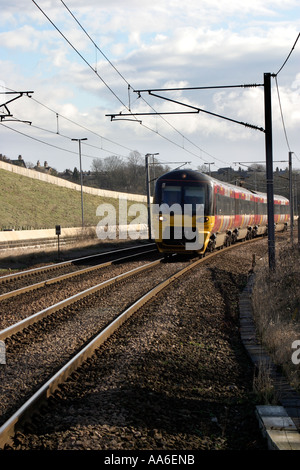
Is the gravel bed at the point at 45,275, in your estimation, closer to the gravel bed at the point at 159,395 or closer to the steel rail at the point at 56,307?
the steel rail at the point at 56,307

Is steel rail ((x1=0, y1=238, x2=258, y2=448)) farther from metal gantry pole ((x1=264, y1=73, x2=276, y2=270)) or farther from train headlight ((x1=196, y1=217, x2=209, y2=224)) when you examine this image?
train headlight ((x1=196, y1=217, x2=209, y2=224))

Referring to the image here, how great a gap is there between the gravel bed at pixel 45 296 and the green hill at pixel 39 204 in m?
31.6

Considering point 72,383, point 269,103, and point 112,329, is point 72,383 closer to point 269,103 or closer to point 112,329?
point 112,329

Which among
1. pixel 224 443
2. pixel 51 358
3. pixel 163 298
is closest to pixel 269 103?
pixel 163 298

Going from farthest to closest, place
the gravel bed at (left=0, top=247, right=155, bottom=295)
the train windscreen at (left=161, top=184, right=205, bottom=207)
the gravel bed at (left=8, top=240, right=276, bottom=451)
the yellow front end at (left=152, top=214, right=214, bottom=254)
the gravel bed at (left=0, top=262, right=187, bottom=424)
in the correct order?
the train windscreen at (left=161, top=184, right=205, bottom=207) → the yellow front end at (left=152, top=214, right=214, bottom=254) → the gravel bed at (left=0, top=247, right=155, bottom=295) → the gravel bed at (left=0, top=262, right=187, bottom=424) → the gravel bed at (left=8, top=240, right=276, bottom=451)

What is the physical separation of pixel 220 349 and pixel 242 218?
22.6 metres

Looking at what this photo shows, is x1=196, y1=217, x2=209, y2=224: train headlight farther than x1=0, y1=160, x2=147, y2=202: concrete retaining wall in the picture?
No

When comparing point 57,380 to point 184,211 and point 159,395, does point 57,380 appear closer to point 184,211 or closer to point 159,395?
point 159,395

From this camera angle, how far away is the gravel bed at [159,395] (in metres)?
5.05

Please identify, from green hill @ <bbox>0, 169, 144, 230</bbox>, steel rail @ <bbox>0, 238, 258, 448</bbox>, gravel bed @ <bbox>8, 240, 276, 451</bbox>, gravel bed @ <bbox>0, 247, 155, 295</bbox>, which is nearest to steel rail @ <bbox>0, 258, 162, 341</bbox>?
steel rail @ <bbox>0, 238, 258, 448</bbox>

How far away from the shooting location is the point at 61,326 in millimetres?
9977

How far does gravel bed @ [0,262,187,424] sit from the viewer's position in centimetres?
660

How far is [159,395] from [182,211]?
1492cm

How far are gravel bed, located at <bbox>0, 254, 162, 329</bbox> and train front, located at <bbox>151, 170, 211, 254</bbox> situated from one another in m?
2.66
